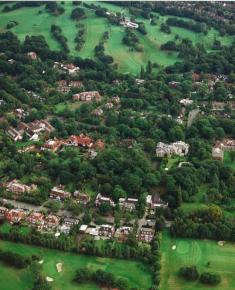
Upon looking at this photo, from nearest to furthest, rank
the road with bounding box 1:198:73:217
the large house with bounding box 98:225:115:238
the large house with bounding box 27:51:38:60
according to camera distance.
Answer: the large house with bounding box 98:225:115:238
the road with bounding box 1:198:73:217
the large house with bounding box 27:51:38:60

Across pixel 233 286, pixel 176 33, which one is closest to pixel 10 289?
pixel 233 286

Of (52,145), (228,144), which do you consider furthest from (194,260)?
(52,145)

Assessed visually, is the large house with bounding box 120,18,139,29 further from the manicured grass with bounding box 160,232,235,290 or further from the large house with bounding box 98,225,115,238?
the manicured grass with bounding box 160,232,235,290

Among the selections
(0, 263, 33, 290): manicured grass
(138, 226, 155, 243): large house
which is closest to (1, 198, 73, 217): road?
(138, 226, 155, 243): large house

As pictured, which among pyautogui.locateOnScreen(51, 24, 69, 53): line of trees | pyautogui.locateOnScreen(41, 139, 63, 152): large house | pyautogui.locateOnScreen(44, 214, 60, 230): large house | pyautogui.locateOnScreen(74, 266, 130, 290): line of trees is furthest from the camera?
pyautogui.locateOnScreen(51, 24, 69, 53): line of trees

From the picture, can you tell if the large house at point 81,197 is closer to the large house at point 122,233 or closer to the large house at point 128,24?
the large house at point 122,233

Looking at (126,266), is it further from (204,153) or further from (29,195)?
(204,153)

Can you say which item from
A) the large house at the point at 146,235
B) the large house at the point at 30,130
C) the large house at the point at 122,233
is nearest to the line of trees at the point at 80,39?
the large house at the point at 30,130
